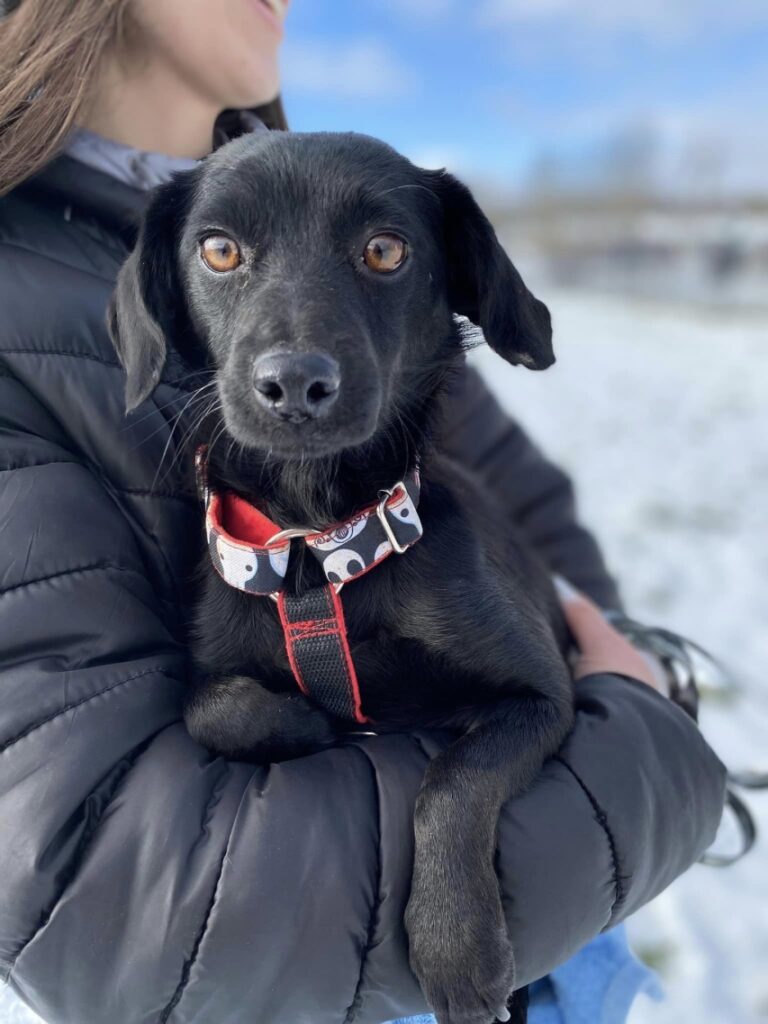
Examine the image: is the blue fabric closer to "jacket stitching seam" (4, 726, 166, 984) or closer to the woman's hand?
the woman's hand

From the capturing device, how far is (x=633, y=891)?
1346 millimetres

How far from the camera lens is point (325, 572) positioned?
1509 millimetres

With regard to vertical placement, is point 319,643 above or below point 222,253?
below

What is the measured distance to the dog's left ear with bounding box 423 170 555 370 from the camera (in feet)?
5.27

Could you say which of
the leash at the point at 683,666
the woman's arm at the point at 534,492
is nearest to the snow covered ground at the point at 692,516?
the leash at the point at 683,666

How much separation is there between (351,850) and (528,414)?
7404mm

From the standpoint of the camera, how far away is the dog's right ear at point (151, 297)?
148 centimetres

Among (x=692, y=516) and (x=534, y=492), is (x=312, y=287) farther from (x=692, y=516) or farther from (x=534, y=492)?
(x=692, y=516)

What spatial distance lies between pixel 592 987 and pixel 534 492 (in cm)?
139

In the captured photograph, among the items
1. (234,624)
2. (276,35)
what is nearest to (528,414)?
(276,35)

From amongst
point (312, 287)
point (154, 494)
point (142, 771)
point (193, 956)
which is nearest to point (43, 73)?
point (312, 287)

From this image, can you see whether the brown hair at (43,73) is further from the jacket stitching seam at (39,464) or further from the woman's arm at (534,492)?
the woman's arm at (534,492)

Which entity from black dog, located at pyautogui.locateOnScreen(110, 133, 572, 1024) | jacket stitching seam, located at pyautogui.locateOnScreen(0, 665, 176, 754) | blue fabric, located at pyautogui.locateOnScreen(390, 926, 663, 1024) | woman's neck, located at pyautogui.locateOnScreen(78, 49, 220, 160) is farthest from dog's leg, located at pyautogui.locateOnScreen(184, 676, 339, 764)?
woman's neck, located at pyautogui.locateOnScreen(78, 49, 220, 160)

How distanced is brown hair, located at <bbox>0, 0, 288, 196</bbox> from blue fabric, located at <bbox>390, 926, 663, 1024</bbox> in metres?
1.65
